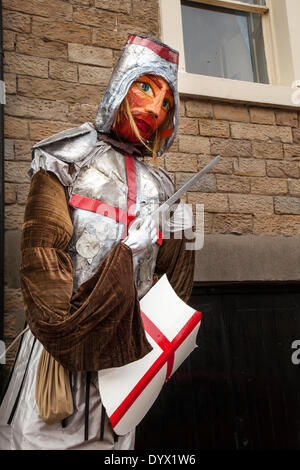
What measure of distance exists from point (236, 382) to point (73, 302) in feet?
6.86

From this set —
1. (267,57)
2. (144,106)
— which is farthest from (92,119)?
(267,57)

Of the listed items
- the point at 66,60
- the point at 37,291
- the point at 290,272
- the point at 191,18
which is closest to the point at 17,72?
the point at 66,60

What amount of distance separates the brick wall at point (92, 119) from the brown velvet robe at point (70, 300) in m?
1.16

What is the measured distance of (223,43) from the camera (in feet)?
14.3

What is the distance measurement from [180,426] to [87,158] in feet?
6.74

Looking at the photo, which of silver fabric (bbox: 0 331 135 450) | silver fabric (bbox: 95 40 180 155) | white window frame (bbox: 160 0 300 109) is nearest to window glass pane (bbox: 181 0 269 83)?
white window frame (bbox: 160 0 300 109)

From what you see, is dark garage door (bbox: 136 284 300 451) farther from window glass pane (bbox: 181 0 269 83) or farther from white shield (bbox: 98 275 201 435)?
window glass pane (bbox: 181 0 269 83)

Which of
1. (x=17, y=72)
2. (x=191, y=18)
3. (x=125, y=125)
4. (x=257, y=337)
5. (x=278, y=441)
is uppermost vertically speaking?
(x=191, y=18)

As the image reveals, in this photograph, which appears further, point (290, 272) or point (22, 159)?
point (290, 272)

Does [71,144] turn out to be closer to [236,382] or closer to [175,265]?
[175,265]

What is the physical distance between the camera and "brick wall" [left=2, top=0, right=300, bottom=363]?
328cm

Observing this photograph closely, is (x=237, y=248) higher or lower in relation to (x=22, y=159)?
lower
